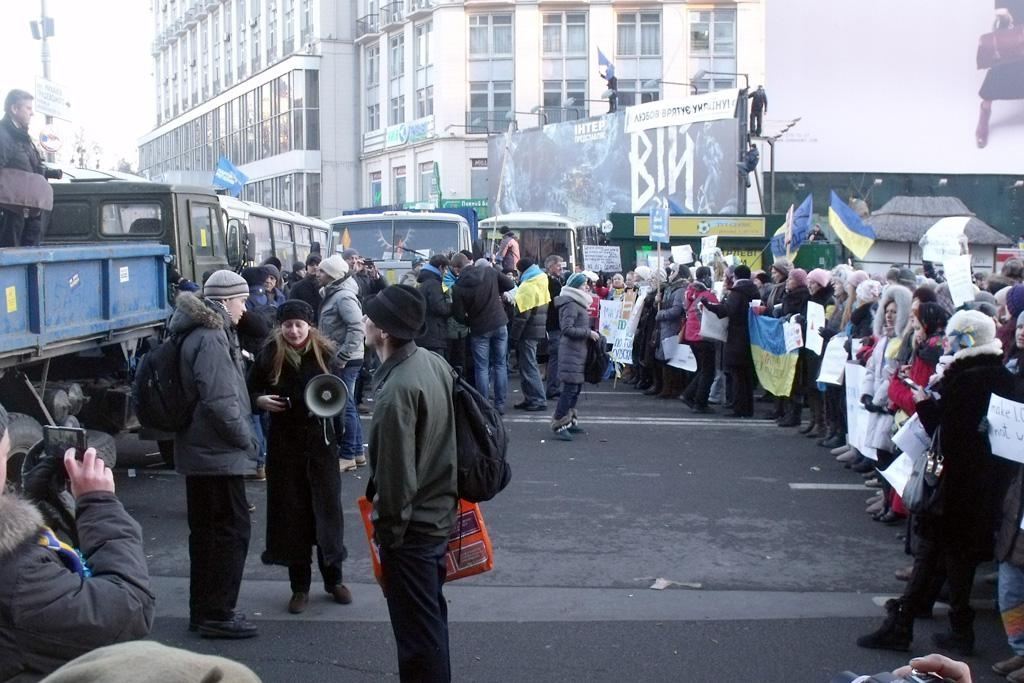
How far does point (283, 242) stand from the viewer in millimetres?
23203

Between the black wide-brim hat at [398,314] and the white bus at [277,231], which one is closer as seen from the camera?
the black wide-brim hat at [398,314]

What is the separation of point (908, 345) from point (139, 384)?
5351mm

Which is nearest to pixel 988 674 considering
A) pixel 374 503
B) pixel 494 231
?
pixel 374 503

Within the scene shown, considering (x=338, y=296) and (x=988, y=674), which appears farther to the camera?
(x=338, y=296)

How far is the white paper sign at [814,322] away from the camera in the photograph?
39.8ft

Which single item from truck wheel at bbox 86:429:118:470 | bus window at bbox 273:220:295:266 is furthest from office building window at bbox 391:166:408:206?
truck wheel at bbox 86:429:118:470

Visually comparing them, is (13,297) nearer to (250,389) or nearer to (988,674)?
(250,389)

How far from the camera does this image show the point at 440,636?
4668 millimetres

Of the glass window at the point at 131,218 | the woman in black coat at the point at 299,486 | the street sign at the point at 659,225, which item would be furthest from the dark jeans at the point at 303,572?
the street sign at the point at 659,225

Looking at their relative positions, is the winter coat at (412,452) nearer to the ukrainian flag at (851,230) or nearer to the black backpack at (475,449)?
the black backpack at (475,449)

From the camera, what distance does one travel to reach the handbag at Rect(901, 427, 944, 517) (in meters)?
5.72

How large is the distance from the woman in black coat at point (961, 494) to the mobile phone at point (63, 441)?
169 inches

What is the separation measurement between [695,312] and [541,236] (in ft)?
36.3

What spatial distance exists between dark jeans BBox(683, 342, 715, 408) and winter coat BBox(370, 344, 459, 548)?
33.0 ft
